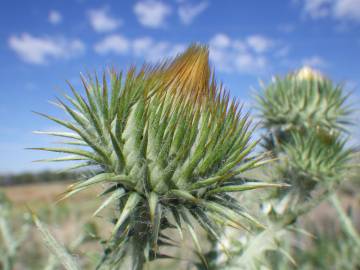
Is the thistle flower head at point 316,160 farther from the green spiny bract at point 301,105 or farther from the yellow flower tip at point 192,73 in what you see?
the yellow flower tip at point 192,73

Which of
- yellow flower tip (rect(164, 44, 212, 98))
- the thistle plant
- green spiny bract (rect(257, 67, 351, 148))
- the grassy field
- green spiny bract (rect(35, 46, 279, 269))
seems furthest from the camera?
green spiny bract (rect(257, 67, 351, 148))

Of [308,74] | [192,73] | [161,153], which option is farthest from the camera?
[308,74]

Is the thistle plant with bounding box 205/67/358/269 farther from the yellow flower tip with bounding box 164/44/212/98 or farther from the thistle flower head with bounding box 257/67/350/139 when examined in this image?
the yellow flower tip with bounding box 164/44/212/98

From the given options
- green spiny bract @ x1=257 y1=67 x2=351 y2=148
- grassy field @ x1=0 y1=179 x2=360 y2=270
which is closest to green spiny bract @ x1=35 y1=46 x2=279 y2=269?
grassy field @ x1=0 y1=179 x2=360 y2=270

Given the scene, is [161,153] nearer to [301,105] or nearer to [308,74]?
[301,105]

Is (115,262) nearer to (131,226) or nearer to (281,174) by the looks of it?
(131,226)

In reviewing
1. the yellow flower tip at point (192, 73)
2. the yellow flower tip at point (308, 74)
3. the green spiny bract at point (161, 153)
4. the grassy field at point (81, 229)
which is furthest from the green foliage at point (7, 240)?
the yellow flower tip at point (308, 74)

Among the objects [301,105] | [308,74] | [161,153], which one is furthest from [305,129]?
[161,153]
